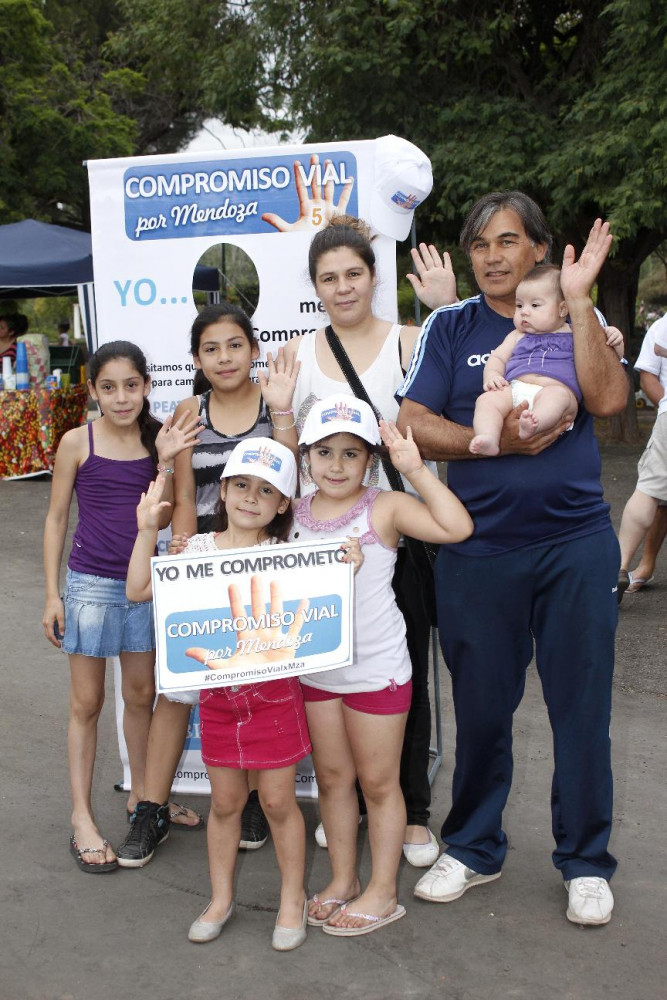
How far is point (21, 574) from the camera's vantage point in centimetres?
772

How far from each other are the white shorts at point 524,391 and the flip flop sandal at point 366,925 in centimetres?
153

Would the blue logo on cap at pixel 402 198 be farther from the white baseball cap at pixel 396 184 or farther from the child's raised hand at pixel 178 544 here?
the child's raised hand at pixel 178 544

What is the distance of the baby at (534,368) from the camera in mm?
2855

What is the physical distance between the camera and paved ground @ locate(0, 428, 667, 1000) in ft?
9.20

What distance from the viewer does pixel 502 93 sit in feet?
44.9

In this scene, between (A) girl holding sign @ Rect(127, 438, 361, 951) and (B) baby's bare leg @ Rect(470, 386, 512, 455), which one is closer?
(B) baby's bare leg @ Rect(470, 386, 512, 455)

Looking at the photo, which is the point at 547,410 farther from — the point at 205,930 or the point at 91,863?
the point at 91,863

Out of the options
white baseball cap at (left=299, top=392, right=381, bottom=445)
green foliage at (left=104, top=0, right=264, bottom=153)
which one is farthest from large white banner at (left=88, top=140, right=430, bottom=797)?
green foliage at (left=104, top=0, right=264, bottom=153)

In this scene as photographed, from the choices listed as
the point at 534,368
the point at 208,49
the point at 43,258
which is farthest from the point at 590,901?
the point at 208,49

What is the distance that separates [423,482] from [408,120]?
11.1m

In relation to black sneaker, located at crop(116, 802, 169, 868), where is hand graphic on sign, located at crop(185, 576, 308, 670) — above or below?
above

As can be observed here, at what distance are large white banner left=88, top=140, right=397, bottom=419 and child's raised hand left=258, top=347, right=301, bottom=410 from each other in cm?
48

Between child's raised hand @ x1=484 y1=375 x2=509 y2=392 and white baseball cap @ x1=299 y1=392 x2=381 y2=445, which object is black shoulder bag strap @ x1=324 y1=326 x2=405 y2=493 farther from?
child's raised hand @ x1=484 y1=375 x2=509 y2=392

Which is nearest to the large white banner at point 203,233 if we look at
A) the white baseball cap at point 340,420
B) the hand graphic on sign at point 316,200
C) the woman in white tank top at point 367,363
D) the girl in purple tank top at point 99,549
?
the hand graphic on sign at point 316,200
